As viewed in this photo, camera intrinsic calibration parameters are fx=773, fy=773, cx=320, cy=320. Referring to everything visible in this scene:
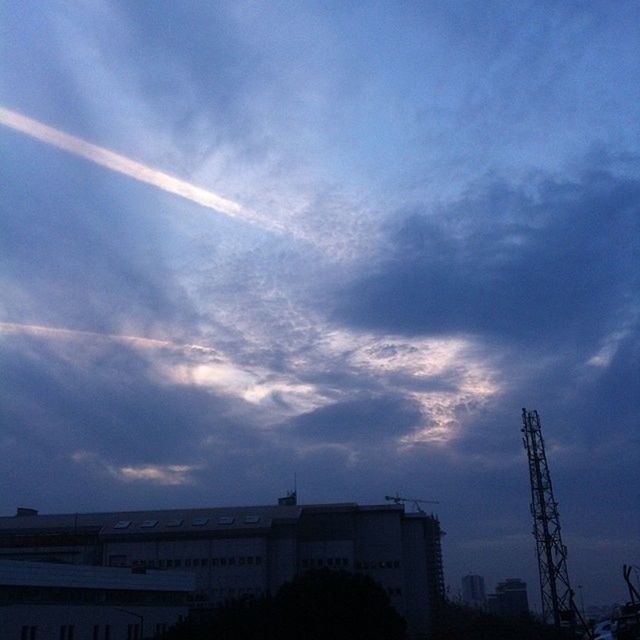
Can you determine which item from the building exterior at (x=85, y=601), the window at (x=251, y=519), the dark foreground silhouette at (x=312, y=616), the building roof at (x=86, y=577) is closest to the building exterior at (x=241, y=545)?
the window at (x=251, y=519)

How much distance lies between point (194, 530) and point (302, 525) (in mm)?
13958

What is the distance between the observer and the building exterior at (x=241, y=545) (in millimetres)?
88375

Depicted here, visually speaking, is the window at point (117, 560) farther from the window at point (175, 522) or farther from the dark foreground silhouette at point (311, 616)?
the dark foreground silhouette at point (311, 616)

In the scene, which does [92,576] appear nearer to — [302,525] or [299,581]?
[299,581]

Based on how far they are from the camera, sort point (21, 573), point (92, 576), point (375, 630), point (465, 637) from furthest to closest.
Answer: point (465, 637), point (92, 576), point (21, 573), point (375, 630)

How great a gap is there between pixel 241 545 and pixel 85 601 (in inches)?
1214

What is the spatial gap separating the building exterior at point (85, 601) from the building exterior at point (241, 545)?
60.5ft

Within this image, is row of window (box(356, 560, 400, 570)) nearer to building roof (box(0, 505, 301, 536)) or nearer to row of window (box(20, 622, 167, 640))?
building roof (box(0, 505, 301, 536))

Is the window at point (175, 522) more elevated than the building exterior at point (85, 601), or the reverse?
the window at point (175, 522)

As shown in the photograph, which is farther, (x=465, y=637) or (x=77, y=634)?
(x=465, y=637)

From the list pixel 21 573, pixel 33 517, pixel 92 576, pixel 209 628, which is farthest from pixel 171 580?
pixel 33 517

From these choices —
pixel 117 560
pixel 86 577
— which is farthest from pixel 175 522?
pixel 86 577

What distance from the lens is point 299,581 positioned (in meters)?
51.5

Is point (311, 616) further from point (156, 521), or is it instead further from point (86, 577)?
point (156, 521)
